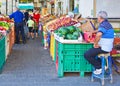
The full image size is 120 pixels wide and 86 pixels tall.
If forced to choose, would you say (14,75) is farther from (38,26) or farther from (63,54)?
(38,26)

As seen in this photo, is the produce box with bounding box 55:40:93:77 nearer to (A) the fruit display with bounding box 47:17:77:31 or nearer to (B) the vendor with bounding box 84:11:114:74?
(B) the vendor with bounding box 84:11:114:74

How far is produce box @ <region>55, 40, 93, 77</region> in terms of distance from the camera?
859 cm

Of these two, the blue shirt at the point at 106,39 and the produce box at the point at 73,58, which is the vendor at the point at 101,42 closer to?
the blue shirt at the point at 106,39

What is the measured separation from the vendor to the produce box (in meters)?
0.43

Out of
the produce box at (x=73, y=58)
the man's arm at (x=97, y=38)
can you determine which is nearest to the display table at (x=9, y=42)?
the produce box at (x=73, y=58)

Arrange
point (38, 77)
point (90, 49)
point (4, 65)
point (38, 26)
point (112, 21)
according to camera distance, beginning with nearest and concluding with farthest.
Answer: point (90, 49), point (38, 77), point (4, 65), point (112, 21), point (38, 26)

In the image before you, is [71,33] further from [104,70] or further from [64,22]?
[64,22]

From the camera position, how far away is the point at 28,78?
8625 mm

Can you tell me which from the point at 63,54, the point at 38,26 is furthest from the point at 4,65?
the point at 38,26

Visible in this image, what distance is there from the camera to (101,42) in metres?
8.05

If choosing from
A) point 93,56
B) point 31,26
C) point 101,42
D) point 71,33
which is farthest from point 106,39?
point 31,26

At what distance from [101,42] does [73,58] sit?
37.7 inches

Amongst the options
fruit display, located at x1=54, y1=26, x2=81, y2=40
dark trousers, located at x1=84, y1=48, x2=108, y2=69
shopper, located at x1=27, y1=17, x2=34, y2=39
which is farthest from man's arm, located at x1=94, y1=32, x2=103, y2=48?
shopper, located at x1=27, y1=17, x2=34, y2=39

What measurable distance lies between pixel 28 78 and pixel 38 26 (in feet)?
44.1
